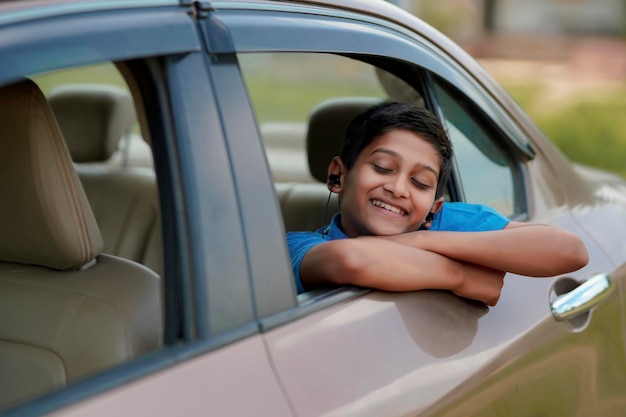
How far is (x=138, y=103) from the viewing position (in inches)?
72.4

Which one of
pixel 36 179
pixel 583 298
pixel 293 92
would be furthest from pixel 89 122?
pixel 293 92

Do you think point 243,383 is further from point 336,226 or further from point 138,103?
point 336,226

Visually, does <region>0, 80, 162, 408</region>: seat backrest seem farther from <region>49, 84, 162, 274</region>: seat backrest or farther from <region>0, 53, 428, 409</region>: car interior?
<region>49, 84, 162, 274</region>: seat backrest

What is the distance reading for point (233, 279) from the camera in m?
1.77

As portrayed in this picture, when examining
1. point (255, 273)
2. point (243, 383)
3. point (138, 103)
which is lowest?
point (243, 383)

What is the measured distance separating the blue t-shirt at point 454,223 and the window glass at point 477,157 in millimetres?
190

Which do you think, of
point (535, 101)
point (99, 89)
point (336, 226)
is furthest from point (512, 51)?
point (336, 226)

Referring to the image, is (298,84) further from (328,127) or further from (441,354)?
(441,354)

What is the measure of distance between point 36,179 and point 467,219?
1057 mm

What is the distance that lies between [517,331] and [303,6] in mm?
849

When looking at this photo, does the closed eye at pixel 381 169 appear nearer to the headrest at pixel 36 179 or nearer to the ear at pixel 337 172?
the ear at pixel 337 172

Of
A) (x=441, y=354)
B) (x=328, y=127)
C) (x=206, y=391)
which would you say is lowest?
(x=441, y=354)

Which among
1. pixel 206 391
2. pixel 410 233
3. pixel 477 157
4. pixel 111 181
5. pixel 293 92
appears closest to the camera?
pixel 206 391

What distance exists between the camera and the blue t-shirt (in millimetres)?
2494
